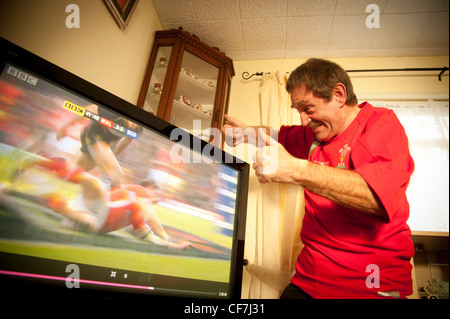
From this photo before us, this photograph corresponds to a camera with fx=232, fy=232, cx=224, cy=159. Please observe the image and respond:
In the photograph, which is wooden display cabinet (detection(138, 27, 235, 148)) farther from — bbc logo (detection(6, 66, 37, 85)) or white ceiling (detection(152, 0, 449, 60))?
bbc logo (detection(6, 66, 37, 85))

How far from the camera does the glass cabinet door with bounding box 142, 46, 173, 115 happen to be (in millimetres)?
1630

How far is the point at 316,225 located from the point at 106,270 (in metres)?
0.78

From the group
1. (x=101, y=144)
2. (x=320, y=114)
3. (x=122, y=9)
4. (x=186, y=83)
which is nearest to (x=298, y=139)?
(x=320, y=114)

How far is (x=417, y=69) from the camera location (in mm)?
1881

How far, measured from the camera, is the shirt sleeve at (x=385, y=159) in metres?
0.67

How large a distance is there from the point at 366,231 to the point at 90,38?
1.54 meters

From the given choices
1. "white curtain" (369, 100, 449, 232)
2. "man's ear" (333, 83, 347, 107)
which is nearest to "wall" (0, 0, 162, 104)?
"man's ear" (333, 83, 347, 107)

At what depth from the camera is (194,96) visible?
5.94 feet

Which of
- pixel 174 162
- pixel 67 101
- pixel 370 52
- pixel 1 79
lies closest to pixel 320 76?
pixel 174 162

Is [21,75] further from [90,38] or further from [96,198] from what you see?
[90,38]

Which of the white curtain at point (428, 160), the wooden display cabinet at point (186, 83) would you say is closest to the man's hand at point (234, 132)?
the wooden display cabinet at point (186, 83)

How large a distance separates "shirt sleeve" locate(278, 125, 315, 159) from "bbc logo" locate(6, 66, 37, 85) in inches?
45.8

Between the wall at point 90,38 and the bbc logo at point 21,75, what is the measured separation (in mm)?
519

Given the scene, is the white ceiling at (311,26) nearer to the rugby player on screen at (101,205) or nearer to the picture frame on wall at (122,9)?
the picture frame on wall at (122,9)
